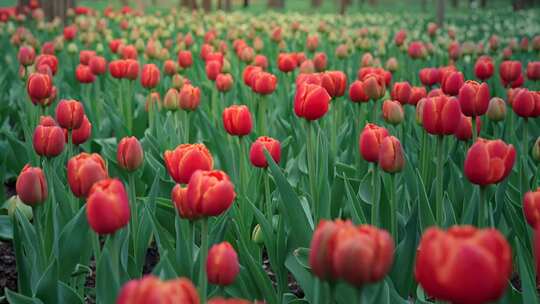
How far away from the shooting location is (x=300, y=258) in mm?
1787

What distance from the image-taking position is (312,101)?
212cm

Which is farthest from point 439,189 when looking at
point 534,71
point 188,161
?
point 534,71

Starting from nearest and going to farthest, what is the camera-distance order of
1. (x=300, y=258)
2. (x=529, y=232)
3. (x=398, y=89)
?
(x=300, y=258) < (x=529, y=232) < (x=398, y=89)

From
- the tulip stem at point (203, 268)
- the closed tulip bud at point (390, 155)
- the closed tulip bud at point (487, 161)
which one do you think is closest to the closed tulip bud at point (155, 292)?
the tulip stem at point (203, 268)

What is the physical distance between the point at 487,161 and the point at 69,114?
1.36m

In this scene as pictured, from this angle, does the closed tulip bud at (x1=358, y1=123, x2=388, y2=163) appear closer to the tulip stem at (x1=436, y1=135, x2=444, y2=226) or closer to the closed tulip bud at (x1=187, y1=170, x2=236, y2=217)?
the tulip stem at (x1=436, y1=135, x2=444, y2=226)

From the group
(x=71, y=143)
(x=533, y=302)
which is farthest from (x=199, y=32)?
(x=533, y=302)

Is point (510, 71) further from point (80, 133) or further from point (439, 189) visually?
point (80, 133)

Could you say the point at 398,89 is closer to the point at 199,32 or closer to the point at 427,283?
the point at 427,283

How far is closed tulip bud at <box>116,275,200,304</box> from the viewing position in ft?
2.67

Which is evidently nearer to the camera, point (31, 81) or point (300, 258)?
point (300, 258)

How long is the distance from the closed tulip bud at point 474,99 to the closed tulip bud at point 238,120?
0.70 meters

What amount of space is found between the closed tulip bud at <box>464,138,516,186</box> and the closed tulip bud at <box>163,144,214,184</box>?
621 mm

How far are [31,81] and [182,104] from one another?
0.60 metres
